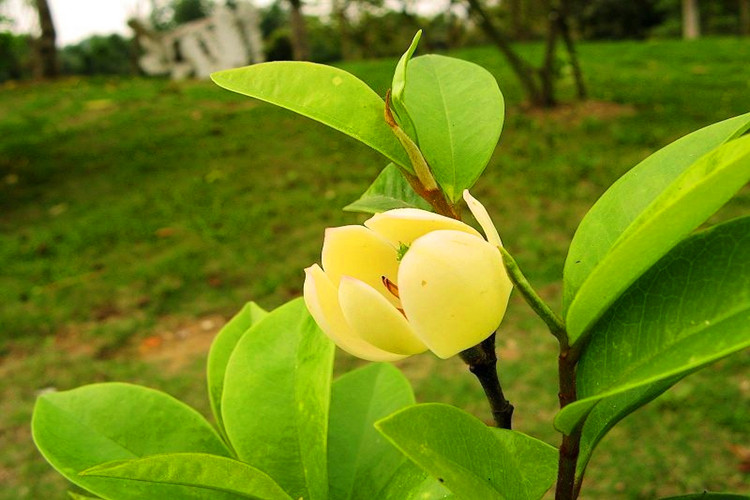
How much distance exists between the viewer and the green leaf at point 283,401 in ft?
1.71

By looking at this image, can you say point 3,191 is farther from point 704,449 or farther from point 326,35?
point 326,35

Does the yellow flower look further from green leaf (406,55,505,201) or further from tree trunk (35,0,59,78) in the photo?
tree trunk (35,0,59,78)

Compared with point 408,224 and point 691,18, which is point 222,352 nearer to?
point 408,224

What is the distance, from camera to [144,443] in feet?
1.82

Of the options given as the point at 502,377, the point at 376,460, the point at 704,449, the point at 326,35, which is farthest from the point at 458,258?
the point at 326,35

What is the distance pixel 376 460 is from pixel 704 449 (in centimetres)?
180

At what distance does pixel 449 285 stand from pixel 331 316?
0.08 m

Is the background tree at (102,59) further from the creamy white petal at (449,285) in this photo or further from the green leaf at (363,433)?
the creamy white petal at (449,285)

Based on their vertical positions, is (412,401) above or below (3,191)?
above

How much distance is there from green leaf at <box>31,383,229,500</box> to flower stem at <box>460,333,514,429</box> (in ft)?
0.76

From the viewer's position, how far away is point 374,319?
0.37m

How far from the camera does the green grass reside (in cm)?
225

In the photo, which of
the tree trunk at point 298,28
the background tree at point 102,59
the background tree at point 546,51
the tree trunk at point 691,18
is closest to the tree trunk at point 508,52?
the background tree at point 546,51

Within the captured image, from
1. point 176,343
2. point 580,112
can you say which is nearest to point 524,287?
point 176,343
